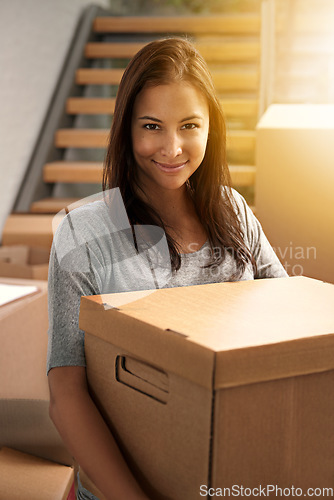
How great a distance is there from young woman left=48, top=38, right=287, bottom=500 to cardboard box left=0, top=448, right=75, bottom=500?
0.90ft

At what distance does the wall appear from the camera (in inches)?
97.7

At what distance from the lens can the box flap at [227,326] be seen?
57 centimetres

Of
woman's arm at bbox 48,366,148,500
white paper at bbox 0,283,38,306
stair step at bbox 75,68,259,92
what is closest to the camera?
woman's arm at bbox 48,366,148,500

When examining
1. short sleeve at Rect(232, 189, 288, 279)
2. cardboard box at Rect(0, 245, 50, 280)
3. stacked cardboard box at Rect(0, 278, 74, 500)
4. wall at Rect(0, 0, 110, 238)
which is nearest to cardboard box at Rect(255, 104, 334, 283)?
short sleeve at Rect(232, 189, 288, 279)

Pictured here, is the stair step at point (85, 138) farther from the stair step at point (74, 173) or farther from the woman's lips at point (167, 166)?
the woman's lips at point (167, 166)

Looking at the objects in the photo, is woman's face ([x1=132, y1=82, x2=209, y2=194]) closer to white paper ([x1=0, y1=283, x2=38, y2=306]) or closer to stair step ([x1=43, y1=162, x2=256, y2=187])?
white paper ([x1=0, y1=283, x2=38, y2=306])

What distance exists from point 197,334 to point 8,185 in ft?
7.20

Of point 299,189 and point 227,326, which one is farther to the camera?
point 299,189

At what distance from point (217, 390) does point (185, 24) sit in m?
3.37

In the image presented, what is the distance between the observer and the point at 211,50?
352cm

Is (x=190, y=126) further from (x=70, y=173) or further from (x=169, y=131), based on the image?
(x=70, y=173)

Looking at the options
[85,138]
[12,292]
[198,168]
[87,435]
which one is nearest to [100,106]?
[85,138]

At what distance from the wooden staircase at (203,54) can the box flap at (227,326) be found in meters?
2.00

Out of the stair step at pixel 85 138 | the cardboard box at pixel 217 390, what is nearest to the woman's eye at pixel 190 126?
the cardboard box at pixel 217 390
